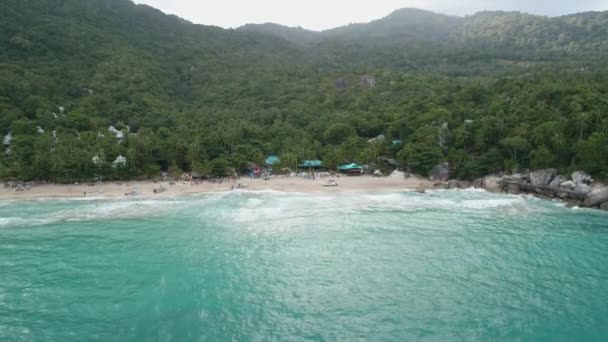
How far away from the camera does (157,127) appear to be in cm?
7044

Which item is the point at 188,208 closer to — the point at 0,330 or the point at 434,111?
the point at 0,330

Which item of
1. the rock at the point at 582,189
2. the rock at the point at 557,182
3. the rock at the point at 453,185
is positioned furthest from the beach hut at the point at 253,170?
the rock at the point at 582,189

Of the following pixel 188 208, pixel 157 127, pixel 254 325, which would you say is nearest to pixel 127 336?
pixel 254 325

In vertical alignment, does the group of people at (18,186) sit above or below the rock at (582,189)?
below

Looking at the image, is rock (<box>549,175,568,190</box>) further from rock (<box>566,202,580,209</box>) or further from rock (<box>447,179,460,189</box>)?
rock (<box>447,179,460,189</box>)

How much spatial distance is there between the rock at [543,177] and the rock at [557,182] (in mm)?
470

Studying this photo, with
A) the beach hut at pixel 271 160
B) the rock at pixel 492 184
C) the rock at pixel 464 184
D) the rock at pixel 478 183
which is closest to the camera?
the rock at pixel 492 184

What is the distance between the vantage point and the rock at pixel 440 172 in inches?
1887

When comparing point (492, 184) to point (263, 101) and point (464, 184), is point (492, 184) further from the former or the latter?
point (263, 101)

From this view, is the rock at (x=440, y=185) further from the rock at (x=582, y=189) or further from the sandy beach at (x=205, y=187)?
the rock at (x=582, y=189)

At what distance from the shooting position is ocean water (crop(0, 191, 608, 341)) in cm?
1404

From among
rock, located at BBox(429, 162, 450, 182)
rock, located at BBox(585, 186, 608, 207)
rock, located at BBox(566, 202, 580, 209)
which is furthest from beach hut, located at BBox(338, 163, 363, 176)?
rock, located at BBox(585, 186, 608, 207)

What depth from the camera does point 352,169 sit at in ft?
178

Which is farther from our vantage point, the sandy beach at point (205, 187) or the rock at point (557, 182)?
the sandy beach at point (205, 187)
